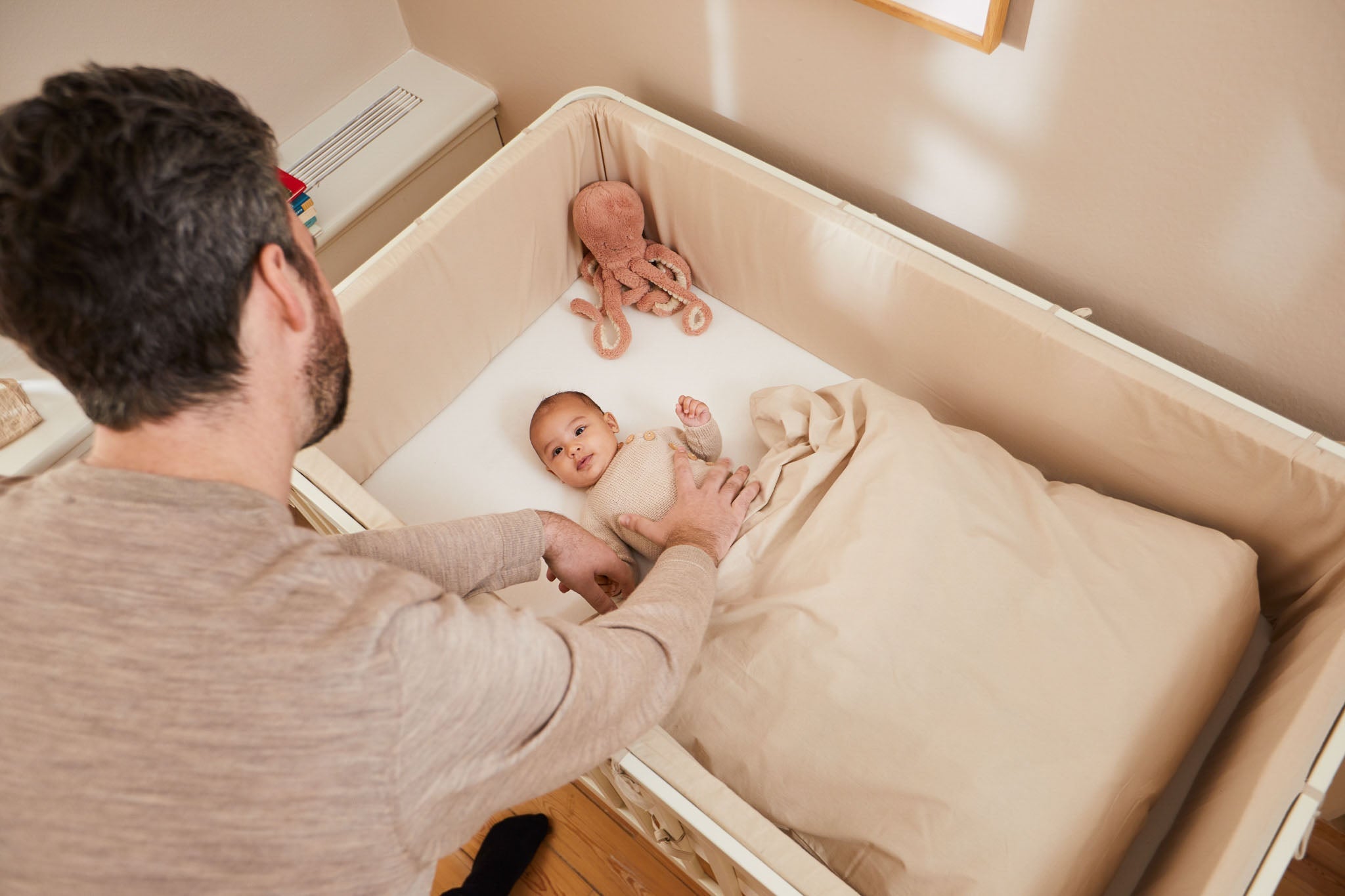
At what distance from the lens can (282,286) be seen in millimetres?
693

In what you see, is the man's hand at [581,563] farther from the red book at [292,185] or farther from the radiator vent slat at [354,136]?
the radiator vent slat at [354,136]

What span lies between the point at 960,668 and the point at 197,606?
2.65 feet

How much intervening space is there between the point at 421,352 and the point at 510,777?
936 millimetres

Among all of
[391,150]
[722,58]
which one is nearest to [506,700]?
[722,58]

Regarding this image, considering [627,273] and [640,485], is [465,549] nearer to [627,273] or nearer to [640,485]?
[640,485]

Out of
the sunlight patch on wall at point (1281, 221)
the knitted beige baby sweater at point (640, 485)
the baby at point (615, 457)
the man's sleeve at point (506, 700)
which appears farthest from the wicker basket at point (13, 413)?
the sunlight patch on wall at point (1281, 221)

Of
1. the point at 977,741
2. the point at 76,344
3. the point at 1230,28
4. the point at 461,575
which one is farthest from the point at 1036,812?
the point at 76,344

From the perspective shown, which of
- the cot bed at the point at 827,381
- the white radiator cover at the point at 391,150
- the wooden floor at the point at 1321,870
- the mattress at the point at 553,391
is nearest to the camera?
the cot bed at the point at 827,381

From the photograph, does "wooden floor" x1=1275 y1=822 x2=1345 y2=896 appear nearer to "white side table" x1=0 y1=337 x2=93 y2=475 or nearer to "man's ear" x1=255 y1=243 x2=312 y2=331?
"man's ear" x1=255 y1=243 x2=312 y2=331

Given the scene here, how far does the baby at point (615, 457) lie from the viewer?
1.34m

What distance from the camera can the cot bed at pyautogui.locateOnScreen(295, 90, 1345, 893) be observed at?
0.90 m

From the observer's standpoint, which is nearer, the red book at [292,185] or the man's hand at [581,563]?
the man's hand at [581,563]

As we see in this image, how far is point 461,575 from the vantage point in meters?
1.00

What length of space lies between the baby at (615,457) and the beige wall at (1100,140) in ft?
1.65
